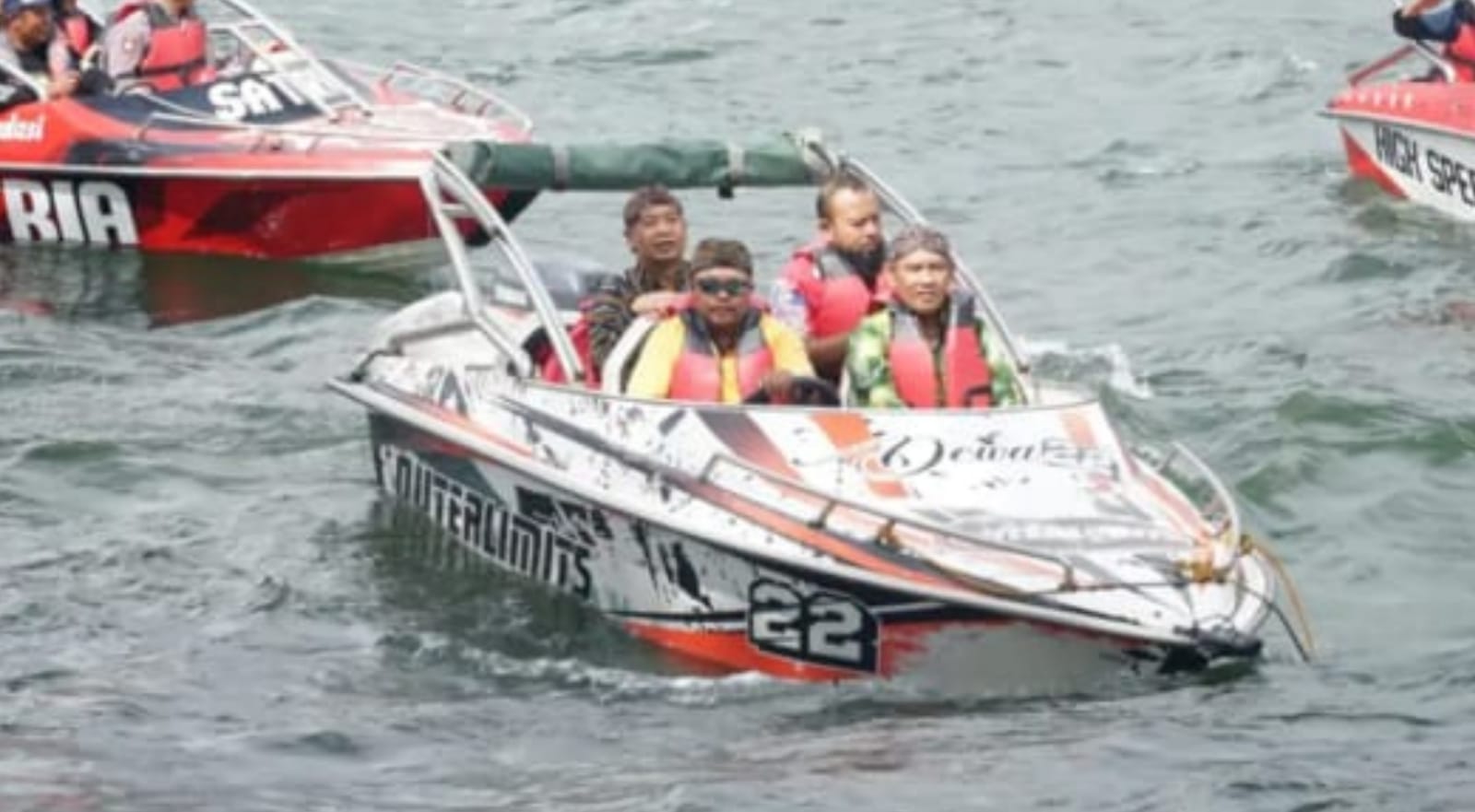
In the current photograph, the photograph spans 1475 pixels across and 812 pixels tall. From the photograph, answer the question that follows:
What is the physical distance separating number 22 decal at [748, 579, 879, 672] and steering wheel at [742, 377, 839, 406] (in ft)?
3.48

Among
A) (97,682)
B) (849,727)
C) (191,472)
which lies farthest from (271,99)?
(849,727)

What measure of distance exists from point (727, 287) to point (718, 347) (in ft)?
0.93

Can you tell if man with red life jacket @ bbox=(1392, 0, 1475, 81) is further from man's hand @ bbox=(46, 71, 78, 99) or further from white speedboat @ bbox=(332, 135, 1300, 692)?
man's hand @ bbox=(46, 71, 78, 99)

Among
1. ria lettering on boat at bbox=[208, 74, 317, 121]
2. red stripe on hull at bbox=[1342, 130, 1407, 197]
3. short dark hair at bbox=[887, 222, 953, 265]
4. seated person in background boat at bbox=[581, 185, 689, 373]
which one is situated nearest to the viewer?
short dark hair at bbox=[887, 222, 953, 265]

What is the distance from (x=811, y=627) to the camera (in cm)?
1308

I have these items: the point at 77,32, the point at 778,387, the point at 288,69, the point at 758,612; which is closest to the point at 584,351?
the point at 778,387

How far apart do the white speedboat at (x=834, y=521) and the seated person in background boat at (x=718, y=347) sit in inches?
6.9

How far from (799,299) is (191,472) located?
368 cm

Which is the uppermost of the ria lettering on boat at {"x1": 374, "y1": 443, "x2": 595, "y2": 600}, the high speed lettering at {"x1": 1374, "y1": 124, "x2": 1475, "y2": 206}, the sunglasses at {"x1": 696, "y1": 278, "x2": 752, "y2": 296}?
the sunglasses at {"x1": 696, "y1": 278, "x2": 752, "y2": 296}

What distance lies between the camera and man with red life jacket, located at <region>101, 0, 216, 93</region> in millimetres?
21688

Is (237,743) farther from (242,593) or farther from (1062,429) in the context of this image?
(1062,429)

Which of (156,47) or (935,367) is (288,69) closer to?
(156,47)

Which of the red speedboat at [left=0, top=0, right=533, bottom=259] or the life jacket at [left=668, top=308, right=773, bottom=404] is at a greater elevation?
the life jacket at [left=668, top=308, right=773, bottom=404]

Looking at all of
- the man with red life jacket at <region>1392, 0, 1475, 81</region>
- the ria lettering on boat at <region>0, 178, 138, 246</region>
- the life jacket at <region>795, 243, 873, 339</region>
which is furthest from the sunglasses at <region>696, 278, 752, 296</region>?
the man with red life jacket at <region>1392, 0, 1475, 81</region>
